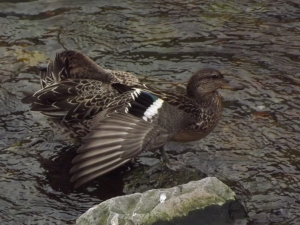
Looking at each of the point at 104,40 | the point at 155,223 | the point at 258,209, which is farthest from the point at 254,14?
the point at 155,223

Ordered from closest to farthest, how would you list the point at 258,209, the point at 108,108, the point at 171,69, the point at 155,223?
the point at 155,223 < the point at 258,209 < the point at 108,108 < the point at 171,69

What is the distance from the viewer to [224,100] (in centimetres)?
784

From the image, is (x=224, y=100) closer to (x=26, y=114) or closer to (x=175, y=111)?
(x=175, y=111)

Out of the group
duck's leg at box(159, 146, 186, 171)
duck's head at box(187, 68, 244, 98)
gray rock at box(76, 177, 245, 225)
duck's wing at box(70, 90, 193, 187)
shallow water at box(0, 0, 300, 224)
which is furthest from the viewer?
duck's head at box(187, 68, 244, 98)

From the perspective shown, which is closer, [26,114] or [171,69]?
[26,114]

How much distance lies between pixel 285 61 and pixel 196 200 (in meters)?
3.22

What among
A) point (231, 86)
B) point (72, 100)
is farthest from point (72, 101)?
point (231, 86)


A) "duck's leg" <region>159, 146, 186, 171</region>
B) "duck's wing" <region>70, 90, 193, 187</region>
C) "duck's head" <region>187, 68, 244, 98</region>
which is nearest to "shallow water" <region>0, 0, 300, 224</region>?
"duck's leg" <region>159, 146, 186, 171</region>

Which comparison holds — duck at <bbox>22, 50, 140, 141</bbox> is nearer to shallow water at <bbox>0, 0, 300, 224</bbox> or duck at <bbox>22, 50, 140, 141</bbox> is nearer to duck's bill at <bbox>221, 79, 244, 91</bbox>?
shallow water at <bbox>0, 0, 300, 224</bbox>

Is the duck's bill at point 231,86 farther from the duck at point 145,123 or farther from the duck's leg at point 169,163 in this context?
the duck's leg at point 169,163

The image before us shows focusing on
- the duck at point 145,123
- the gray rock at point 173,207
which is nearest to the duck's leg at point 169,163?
the duck at point 145,123

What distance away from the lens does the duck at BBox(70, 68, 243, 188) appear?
584cm

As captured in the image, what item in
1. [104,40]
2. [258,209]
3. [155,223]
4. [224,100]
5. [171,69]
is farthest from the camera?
[104,40]

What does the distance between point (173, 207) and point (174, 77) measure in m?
2.87
